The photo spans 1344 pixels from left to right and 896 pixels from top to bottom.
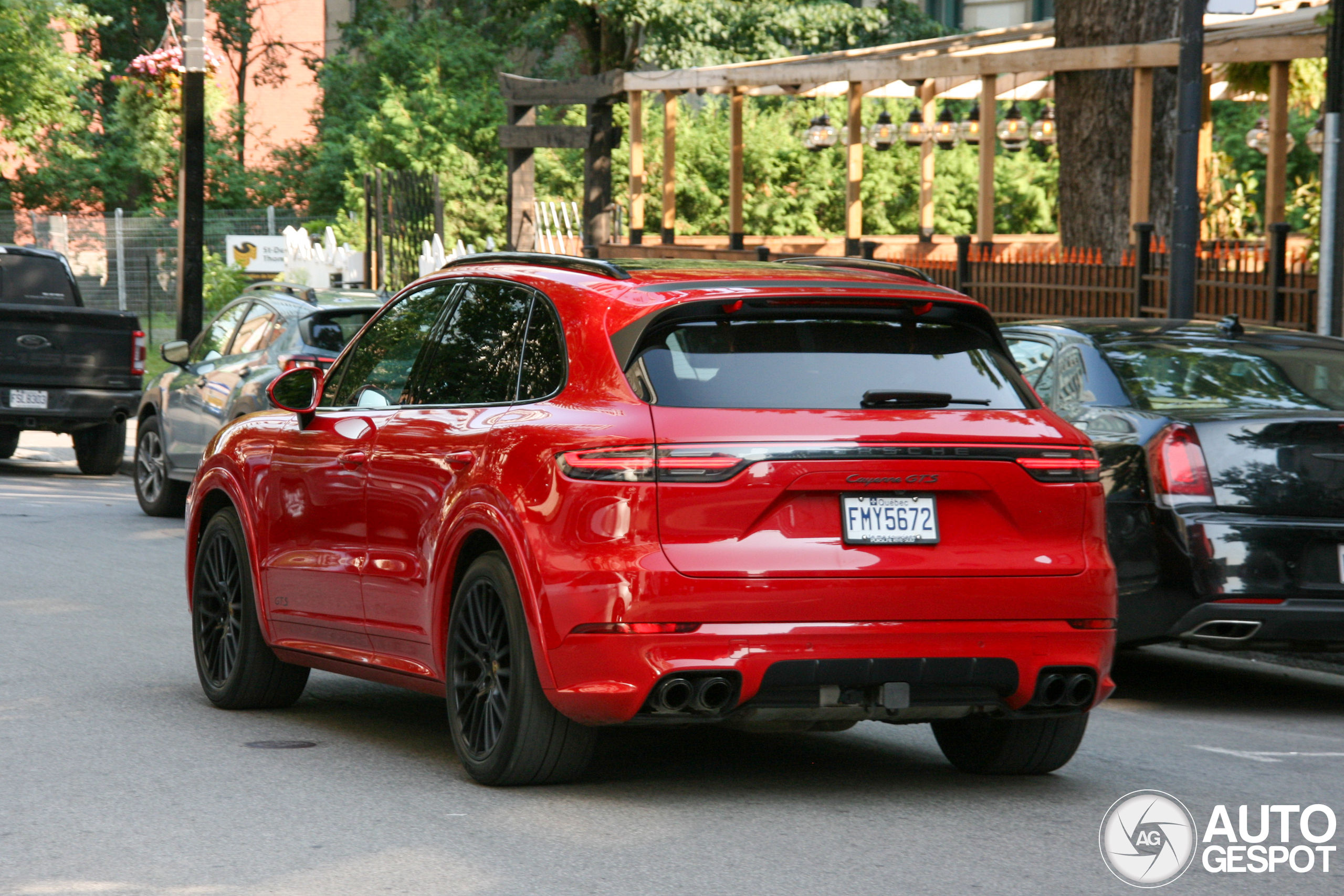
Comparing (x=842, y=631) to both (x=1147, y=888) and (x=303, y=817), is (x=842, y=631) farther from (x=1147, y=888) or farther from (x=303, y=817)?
(x=303, y=817)

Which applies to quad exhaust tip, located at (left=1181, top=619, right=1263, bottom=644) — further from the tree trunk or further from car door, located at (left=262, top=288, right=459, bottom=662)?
the tree trunk

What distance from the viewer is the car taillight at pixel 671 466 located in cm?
556

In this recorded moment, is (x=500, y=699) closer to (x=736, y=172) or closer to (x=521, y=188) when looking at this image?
(x=736, y=172)

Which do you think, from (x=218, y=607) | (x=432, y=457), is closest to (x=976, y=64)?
(x=218, y=607)


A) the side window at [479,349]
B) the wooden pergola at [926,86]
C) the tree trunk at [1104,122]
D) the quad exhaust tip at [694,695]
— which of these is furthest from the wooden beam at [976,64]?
the quad exhaust tip at [694,695]

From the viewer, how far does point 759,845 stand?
548cm

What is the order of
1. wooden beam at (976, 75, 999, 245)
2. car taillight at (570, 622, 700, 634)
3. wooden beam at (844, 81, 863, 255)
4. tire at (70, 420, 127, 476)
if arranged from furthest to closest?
1. wooden beam at (844, 81, 863, 255)
2. wooden beam at (976, 75, 999, 245)
3. tire at (70, 420, 127, 476)
4. car taillight at (570, 622, 700, 634)

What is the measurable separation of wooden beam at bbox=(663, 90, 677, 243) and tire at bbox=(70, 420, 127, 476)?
11.1 metres

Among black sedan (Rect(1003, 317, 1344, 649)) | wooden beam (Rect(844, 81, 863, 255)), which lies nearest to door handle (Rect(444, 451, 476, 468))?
black sedan (Rect(1003, 317, 1344, 649))

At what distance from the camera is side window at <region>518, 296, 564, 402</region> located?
6059 millimetres

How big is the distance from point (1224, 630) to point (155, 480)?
9.67 meters

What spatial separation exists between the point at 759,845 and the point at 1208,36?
17531mm

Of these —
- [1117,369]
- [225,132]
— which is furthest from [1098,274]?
[225,132]

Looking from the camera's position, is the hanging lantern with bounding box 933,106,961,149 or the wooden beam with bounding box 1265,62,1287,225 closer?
the wooden beam with bounding box 1265,62,1287,225
